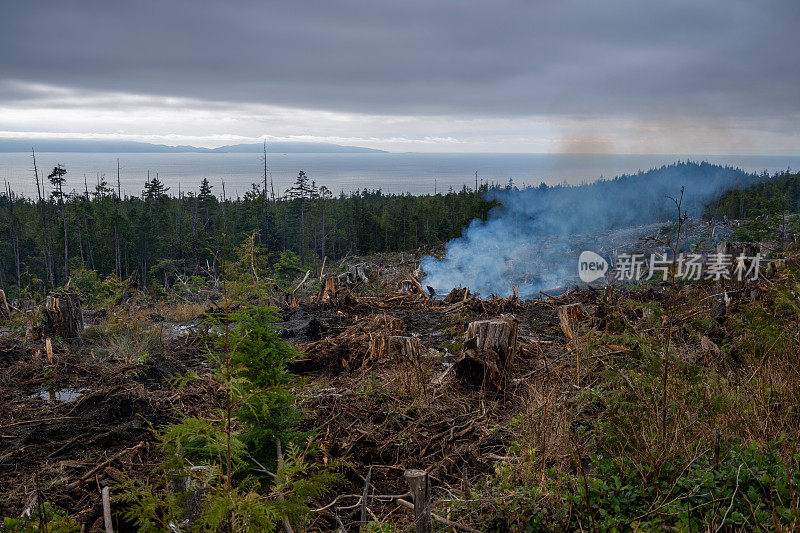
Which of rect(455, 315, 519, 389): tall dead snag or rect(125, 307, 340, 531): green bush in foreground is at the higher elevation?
rect(125, 307, 340, 531): green bush in foreground

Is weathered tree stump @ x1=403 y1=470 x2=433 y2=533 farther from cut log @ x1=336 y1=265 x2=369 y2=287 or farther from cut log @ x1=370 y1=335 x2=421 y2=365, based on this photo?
cut log @ x1=336 y1=265 x2=369 y2=287

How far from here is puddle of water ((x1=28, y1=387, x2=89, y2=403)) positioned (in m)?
6.15

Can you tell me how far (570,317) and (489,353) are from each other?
11.8 ft

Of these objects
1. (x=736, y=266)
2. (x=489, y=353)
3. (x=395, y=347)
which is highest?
(x=736, y=266)

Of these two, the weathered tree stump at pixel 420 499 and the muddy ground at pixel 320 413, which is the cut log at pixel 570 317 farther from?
the weathered tree stump at pixel 420 499

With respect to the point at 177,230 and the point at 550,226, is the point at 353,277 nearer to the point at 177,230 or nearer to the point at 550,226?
the point at 550,226

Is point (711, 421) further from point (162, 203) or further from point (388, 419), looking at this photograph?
point (162, 203)

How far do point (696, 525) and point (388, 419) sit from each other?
2.98m

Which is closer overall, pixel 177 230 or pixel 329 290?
pixel 329 290

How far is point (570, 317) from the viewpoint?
9078mm

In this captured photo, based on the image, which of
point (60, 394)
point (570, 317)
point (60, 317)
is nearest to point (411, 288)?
point (570, 317)

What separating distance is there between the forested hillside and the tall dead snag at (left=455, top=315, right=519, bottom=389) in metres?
30.2

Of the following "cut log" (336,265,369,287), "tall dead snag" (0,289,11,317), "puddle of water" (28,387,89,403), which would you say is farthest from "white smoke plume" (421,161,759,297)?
"tall dead snag" (0,289,11,317)

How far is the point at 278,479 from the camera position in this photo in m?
2.42
